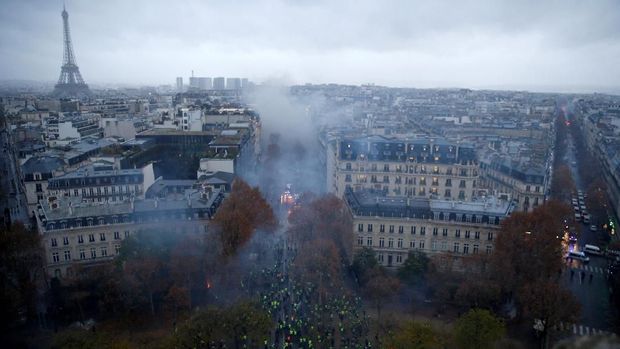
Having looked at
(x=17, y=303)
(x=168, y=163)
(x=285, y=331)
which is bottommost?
(x=285, y=331)

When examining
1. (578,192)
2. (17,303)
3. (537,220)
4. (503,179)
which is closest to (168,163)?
(17,303)

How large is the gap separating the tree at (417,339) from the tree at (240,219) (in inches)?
585

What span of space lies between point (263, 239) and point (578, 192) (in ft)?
134

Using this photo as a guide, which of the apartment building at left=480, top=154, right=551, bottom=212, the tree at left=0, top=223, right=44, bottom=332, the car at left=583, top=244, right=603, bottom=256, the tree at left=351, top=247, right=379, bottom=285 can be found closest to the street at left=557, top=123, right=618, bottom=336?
the car at left=583, top=244, right=603, bottom=256

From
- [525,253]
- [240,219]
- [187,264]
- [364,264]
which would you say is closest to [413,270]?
[364,264]

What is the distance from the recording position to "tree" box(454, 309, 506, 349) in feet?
66.4

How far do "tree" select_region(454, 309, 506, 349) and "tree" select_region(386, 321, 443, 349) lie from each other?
1.05 metres

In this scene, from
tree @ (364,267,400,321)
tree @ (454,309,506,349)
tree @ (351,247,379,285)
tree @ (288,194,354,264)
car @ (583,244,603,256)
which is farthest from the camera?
car @ (583,244,603,256)

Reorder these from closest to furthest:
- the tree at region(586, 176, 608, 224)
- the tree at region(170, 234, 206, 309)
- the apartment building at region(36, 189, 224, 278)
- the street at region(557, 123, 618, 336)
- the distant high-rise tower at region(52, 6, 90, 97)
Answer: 1. the street at region(557, 123, 618, 336)
2. the tree at region(170, 234, 206, 309)
3. the apartment building at region(36, 189, 224, 278)
4. the tree at region(586, 176, 608, 224)
5. the distant high-rise tower at region(52, 6, 90, 97)

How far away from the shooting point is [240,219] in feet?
108

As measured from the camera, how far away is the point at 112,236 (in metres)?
32.8

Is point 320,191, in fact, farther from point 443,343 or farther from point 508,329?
point 443,343

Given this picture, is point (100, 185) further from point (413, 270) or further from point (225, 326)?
point (413, 270)

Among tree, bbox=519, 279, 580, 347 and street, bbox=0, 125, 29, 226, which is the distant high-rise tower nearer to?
street, bbox=0, 125, 29, 226
